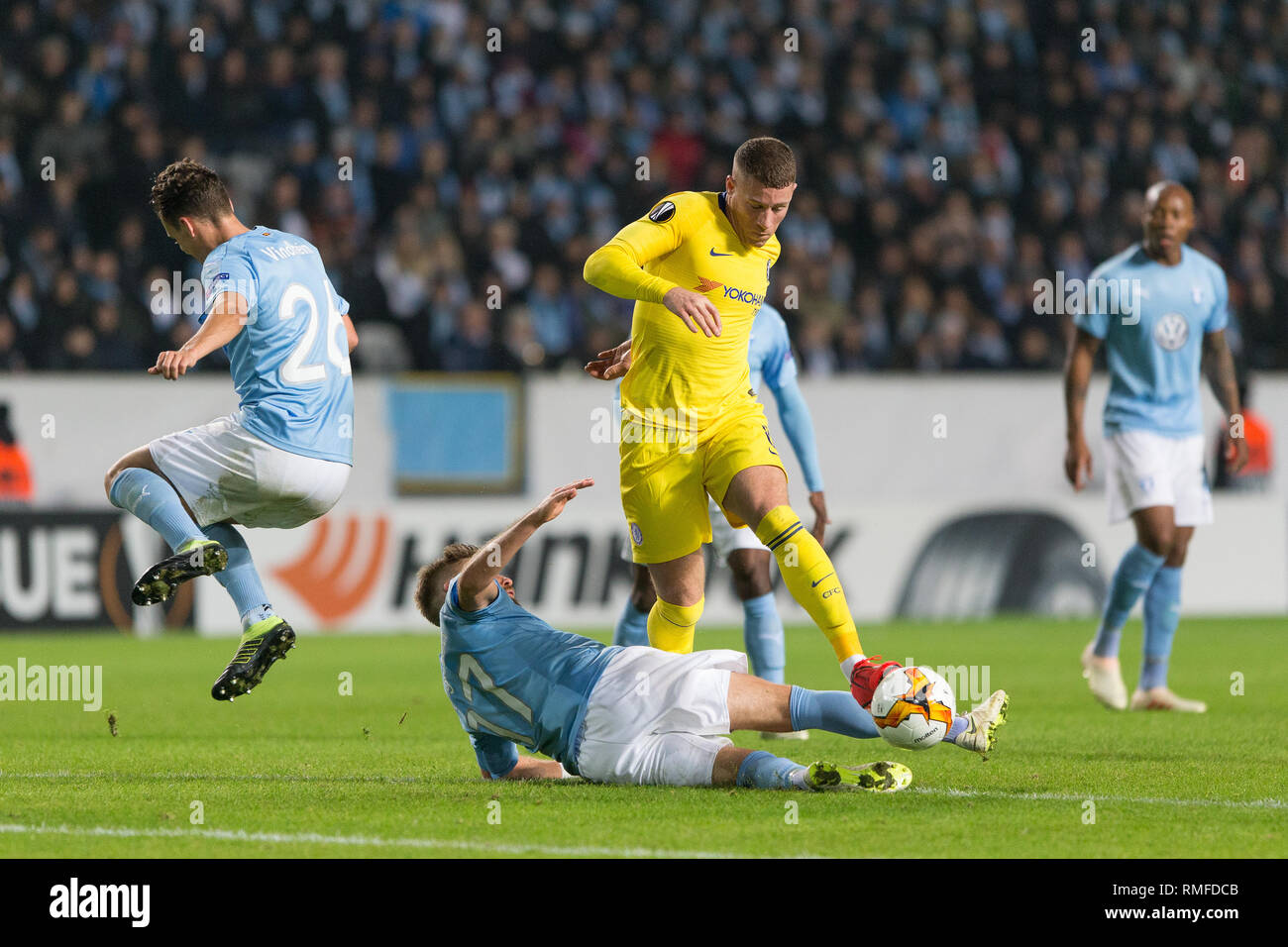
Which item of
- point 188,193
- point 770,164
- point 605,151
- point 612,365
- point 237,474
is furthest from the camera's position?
point 605,151

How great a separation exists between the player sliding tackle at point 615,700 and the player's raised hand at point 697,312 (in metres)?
0.69

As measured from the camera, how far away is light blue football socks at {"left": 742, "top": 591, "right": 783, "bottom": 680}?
7.80 meters

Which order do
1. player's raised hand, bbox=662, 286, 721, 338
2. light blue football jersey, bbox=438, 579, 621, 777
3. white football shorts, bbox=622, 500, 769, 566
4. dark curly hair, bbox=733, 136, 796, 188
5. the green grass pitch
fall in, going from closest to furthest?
the green grass pitch < light blue football jersey, bbox=438, 579, 621, 777 < player's raised hand, bbox=662, 286, 721, 338 < dark curly hair, bbox=733, 136, 796, 188 < white football shorts, bbox=622, 500, 769, 566

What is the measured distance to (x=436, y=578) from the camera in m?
6.14

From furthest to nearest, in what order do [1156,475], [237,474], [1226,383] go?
1. [1226,383]
2. [1156,475]
3. [237,474]

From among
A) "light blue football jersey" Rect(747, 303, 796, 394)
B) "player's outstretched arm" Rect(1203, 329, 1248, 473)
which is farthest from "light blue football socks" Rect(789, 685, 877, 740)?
"player's outstretched arm" Rect(1203, 329, 1248, 473)

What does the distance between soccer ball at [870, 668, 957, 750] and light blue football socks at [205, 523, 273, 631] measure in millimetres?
2331

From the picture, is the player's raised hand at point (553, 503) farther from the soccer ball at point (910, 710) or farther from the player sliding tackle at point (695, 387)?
the soccer ball at point (910, 710)

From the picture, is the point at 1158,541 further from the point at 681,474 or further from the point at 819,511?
the point at 681,474

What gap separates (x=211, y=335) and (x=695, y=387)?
5.96ft

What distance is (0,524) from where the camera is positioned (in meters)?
13.0

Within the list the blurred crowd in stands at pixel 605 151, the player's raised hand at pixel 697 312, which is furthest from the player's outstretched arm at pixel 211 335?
the blurred crowd in stands at pixel 605 151

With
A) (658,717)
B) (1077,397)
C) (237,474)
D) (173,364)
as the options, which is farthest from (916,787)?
(1077,397)

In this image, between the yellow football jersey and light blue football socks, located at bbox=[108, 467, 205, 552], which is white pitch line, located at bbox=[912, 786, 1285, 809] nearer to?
the yellow football jersey
